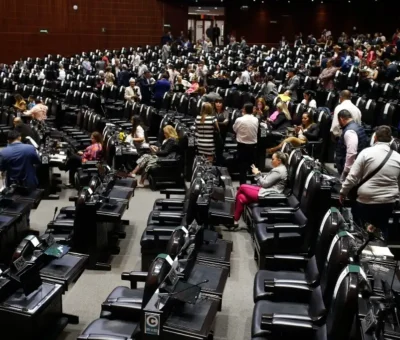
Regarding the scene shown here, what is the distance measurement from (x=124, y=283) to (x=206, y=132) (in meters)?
3.31

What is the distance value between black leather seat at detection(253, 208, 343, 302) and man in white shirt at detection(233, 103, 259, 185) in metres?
3.40

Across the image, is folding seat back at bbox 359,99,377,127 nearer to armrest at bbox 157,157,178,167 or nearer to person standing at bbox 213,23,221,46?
armrest at bbox 157,157,178,167

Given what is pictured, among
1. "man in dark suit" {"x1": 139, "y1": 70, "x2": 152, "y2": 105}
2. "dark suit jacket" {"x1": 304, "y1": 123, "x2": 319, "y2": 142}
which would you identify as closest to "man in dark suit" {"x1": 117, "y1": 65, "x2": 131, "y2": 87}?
"man in dark suit" {"x1": 139, "y1": 70, "x2": 152, "y2": 105}

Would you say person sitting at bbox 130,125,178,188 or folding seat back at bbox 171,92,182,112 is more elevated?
folding seat back at bbox 171,92,182,112

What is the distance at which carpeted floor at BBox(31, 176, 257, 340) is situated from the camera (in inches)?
181

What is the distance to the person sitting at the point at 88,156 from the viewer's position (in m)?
8.32

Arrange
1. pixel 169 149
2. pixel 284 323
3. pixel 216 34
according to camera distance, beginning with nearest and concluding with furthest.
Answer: pixel 284 323 < pixel 169 149 < pixel 216 34

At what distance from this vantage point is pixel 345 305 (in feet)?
9.95

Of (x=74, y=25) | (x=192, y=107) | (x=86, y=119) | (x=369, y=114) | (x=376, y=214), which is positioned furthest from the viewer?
(x=74, y=25)

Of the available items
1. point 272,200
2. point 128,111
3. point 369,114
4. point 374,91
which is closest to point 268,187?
point 272,200

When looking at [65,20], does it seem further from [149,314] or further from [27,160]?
[149,314]

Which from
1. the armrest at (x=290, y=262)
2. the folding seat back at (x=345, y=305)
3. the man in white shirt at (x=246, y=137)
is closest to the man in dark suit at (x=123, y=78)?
the man in white shirt at (x=246, y=137)

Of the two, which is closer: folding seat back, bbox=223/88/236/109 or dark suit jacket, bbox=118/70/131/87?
folding seat back, bbox=223/88/236/109

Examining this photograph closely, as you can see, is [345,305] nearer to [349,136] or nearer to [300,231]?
[300,231]
